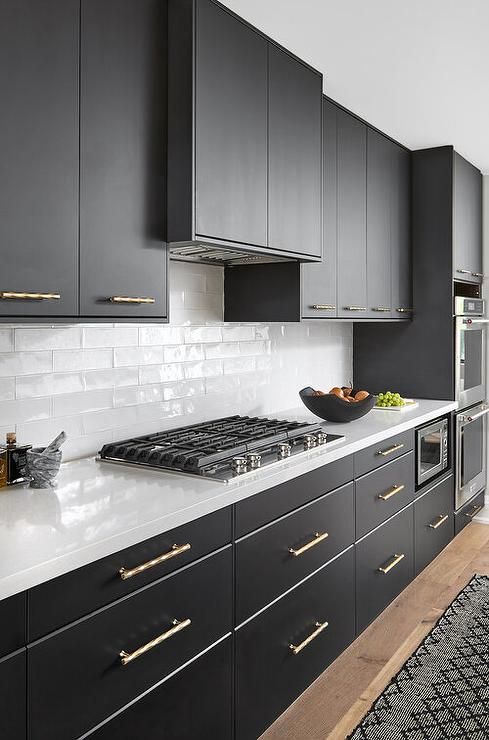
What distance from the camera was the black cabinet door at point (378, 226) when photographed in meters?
3.76

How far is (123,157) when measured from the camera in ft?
6.78

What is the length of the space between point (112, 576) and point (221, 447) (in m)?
0.88

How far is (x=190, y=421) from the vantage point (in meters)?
3.03

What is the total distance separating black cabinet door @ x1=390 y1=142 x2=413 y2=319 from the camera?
4035mm

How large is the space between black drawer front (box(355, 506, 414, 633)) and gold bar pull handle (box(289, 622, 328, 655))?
401 millimetres

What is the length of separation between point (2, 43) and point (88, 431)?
1.33 meters

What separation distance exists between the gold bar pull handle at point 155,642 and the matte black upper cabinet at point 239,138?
1.19 m

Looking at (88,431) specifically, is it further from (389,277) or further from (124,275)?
(389,277)

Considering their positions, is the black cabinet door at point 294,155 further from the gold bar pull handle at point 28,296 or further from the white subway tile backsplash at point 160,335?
the gold bar pull handle at point 28,296

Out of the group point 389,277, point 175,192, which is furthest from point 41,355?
point 389,277

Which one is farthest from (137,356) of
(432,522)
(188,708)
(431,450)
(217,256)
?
(432,522)

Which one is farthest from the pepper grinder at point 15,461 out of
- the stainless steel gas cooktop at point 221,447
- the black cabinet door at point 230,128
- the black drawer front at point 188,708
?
the black cabinet door at point 230,128

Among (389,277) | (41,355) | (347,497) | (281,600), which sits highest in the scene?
(389,277)

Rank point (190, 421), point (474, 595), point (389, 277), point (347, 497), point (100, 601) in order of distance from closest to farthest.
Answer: point (100, 601) → point (347, 497) → point (190, 421) → point (474, 595) → point (389, 277)
